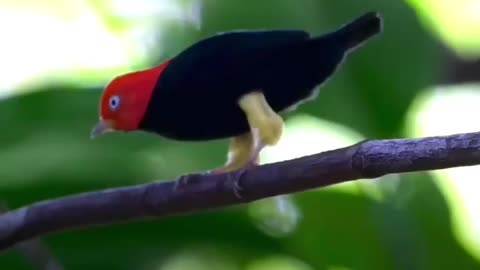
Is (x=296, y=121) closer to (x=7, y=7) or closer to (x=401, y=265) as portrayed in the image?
(x=401, y=265)

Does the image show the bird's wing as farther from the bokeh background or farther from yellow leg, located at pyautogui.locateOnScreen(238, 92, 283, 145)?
the bokeh background

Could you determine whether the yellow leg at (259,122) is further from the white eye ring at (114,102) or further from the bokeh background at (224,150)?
the bokeh background at (224,150)

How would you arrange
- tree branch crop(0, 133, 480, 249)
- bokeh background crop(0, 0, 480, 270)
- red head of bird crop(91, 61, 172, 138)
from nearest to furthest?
1. tree branch crop(0, 133, 480, 249)
2. red head of bird crop(91, 61, 172, 138)
3. bokeh background crop(0, 0, 480, 270)

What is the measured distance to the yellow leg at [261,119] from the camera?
0.41 metres

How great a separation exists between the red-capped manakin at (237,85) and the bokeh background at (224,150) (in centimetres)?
22

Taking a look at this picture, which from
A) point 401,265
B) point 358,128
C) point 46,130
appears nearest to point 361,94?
point 358,128

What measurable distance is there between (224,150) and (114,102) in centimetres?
26

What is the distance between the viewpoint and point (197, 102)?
429 millimetres

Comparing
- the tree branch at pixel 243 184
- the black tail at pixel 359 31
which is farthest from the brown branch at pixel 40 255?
the black tail at pixel 359 31

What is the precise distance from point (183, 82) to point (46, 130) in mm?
296

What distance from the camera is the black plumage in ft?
1.39

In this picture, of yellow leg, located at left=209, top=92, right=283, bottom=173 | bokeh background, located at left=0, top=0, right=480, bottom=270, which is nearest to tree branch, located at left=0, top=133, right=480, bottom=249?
yellow leg, located at left=209, top=92, right=283, bottom=173

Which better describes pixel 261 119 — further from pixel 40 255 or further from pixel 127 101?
pixel 40 255

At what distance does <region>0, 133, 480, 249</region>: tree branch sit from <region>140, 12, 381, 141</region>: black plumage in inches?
1.2
